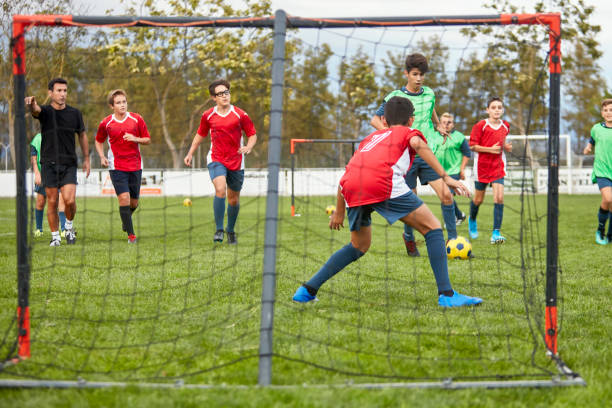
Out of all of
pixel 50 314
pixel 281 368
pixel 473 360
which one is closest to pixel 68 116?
pixel 50 314

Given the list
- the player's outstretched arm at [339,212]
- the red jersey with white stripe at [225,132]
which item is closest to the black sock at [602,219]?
the red jersey with white stripe at [225,132]

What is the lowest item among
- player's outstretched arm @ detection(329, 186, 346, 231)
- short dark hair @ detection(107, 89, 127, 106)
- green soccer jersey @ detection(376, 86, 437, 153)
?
player's outstretched arm @ detection(329, 186, 346, 231)

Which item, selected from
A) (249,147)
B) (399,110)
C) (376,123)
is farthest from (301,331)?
(249,147)

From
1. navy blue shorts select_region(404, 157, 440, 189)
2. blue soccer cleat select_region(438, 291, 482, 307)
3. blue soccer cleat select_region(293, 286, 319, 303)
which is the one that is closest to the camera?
blue soccer cleat select_region(438, 291, 482, 307)

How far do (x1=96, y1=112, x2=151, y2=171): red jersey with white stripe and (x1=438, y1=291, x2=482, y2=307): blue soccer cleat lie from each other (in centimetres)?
487

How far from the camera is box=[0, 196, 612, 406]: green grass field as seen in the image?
266 centimetres

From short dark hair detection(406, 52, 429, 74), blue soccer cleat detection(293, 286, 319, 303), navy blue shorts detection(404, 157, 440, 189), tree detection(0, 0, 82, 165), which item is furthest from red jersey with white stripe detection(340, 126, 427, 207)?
tree detection(0, 0, 82, 165)

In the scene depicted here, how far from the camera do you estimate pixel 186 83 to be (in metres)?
5.08

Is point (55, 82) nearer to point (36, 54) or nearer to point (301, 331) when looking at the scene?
point (36, 54)

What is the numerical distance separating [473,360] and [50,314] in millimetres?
2727

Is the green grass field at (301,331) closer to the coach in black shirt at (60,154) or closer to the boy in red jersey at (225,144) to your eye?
the coach in black shirt at (60,154)

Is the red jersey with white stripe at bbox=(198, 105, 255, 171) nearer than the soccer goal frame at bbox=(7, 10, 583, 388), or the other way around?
the soccer goal frame at bbox=(7, 10, 583, 388)

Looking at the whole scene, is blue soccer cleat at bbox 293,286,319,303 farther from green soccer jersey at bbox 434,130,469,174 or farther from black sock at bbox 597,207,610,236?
green soccer jersey at bbox 434,130,469,174

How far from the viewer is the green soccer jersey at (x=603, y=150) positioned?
7.39 metres
